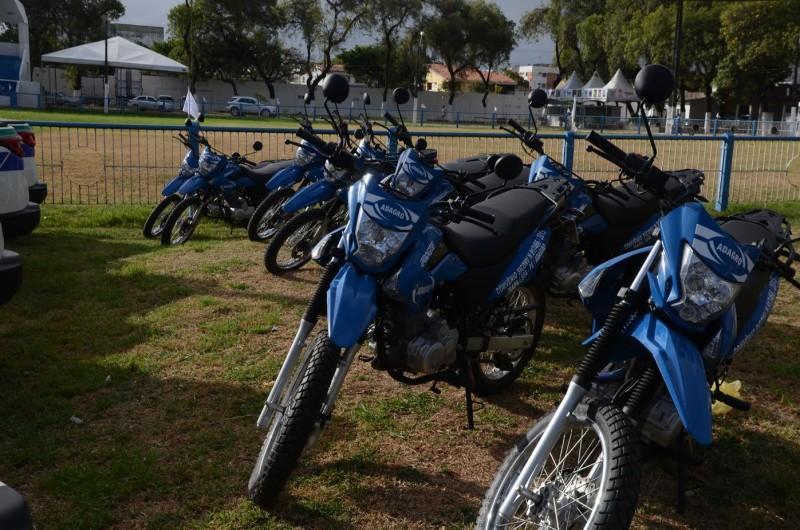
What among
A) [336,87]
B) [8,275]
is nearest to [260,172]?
[336,87]

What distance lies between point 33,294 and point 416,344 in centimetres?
391

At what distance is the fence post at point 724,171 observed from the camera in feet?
34.9

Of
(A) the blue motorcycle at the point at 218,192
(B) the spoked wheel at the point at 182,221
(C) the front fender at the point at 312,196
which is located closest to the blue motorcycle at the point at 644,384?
(C) the front fender at the point at 312,196

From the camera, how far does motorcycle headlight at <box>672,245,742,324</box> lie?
252 cm

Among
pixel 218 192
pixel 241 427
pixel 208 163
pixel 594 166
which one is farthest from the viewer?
pixel 594 166

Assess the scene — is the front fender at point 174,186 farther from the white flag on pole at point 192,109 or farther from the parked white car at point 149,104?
the parked white car at point 149,104

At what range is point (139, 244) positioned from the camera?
8133mm

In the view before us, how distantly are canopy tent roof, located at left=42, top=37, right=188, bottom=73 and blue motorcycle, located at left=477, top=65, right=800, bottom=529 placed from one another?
44.4 meters

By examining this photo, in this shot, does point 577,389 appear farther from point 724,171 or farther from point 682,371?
point 724,171

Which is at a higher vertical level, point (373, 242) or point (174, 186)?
point (373, 242)

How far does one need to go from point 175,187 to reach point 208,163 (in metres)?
0.57

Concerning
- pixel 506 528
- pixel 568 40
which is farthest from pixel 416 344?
pixel 568 40

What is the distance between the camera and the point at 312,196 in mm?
6902

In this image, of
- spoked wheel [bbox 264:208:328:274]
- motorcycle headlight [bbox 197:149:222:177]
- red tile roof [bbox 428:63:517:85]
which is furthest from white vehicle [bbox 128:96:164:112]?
spoked wheel [bbox 264:208:328:274]
